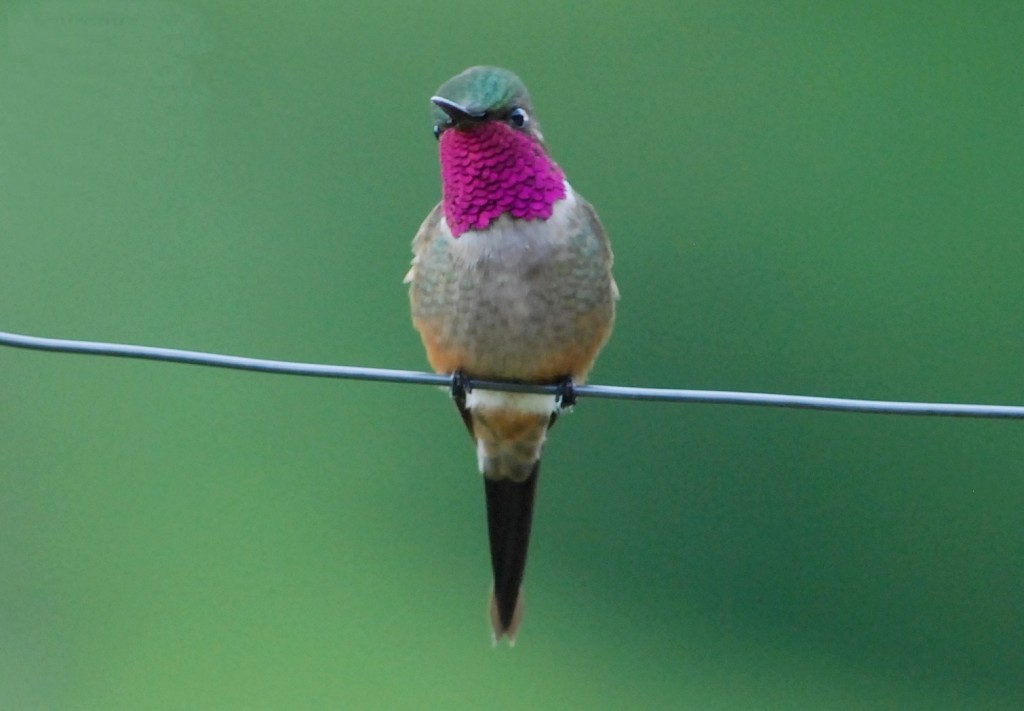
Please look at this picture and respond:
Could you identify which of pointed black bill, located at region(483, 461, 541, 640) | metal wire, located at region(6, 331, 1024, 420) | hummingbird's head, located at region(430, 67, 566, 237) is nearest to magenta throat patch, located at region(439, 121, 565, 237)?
hummingbird's head, located at region(430, 67, 566, 237)

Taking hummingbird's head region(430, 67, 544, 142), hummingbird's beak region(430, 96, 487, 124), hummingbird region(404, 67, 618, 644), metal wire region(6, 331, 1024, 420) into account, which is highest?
hummingbird's head region(430, 67, 544, 142)

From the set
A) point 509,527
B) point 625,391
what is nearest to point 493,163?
point 625,391

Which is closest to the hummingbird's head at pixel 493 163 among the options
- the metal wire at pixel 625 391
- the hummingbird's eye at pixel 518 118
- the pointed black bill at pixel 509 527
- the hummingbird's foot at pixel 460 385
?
the hummingbird's eye at pixel 518 118

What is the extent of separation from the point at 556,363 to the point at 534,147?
0.51 metres

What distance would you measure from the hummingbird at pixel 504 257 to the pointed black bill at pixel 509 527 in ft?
1.86

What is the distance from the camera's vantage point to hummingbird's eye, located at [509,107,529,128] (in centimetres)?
294

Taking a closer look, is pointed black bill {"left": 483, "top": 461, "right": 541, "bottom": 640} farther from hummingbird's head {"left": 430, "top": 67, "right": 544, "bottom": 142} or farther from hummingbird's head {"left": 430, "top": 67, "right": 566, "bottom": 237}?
hummingbird's head {"left": 430, "top": 67, "right": 544, "bottom": 142}

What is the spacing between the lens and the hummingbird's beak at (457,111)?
9.20 feet

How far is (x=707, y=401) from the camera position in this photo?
6.98 feet

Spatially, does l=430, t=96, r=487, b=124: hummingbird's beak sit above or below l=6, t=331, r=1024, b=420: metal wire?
above

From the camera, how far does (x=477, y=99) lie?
284 cm

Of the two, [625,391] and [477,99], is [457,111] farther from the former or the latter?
[625,391]

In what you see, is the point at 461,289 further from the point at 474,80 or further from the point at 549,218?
the point at 474,80

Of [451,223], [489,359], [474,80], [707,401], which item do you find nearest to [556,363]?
[489,359]
